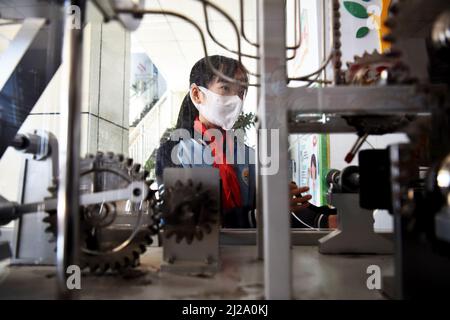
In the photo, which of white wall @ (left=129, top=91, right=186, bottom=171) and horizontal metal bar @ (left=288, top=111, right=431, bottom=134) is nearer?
horizontal metal bar @ (left=288, top=111, right=431, bottom=134)

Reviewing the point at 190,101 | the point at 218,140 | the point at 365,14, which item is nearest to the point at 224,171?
the point at 218,140

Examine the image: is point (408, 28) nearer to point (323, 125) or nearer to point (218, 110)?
point (323, 125)

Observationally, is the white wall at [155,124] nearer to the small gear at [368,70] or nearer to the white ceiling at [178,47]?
the white ceiling at [178,47]

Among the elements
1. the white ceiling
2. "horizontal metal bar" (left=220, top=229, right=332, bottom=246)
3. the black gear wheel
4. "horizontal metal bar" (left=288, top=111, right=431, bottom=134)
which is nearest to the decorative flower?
the white ceiling

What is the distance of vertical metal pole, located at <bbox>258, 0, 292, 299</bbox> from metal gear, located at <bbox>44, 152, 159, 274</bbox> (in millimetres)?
255

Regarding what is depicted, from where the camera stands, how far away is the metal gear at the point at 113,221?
544 mm

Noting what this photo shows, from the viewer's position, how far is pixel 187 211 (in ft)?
1.83

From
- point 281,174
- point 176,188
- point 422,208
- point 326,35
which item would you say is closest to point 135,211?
point 176,188

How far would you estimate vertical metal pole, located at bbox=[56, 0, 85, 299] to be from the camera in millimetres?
359

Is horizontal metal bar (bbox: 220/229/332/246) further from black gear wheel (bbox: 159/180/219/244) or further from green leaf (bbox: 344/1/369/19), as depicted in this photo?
green leaf (bbox: 344/1/369/19)

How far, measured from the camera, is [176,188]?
57 cm

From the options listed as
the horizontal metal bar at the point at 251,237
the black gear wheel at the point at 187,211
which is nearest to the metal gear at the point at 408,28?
the black gear wheel at the point at 187,211

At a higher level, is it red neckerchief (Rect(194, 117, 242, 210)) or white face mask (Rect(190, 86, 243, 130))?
white face mask (Rect(190, 86, 243, 130))

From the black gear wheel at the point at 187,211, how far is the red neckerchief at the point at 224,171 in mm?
304
